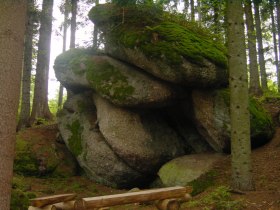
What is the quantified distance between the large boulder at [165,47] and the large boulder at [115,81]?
39 centimetres

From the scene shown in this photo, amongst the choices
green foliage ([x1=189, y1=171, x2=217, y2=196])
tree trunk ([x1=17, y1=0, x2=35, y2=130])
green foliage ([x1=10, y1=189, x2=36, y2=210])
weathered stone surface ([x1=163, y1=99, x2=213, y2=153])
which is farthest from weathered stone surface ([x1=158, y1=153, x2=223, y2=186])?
tree trunk ([x1=17, y1=0, x2=35, y2=130])

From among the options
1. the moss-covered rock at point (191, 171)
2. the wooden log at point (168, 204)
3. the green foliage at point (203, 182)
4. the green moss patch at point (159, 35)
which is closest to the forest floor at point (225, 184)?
the green foliage at point (203, 182)

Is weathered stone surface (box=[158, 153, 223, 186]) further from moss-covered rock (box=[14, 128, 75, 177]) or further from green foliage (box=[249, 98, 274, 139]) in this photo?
moss-covered rock (box=[14, 128, 75, 177])

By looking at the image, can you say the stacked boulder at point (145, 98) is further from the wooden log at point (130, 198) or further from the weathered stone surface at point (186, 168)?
the wooden log at point (130, 198)

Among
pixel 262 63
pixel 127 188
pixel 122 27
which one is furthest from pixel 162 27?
pixel 262 63

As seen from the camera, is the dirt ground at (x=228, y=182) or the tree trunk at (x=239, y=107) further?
the tree trunk at (x=239, y=107)

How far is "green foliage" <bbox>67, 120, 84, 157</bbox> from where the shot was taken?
1241 cm

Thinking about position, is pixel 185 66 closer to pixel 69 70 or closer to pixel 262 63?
pixel 69 70

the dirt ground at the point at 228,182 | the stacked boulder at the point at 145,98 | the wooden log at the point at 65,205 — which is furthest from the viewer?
→ the stacked boulder at the point at 145,98

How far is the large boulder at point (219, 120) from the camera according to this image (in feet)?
34.2

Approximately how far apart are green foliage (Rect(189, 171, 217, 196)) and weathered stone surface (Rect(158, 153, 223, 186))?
0.14 metres

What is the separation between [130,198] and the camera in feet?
20.2

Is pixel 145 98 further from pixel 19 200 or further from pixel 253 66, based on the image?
pixel 253 66

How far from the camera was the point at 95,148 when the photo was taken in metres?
11.8
